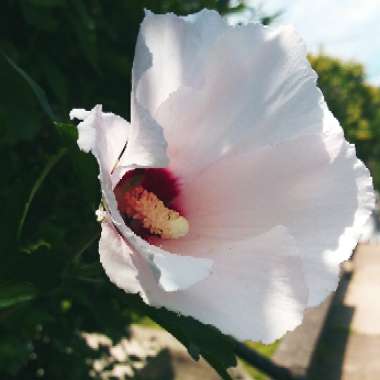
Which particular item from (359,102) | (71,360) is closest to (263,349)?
(71,360)

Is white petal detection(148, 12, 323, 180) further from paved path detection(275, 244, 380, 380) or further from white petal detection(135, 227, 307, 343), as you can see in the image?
paved path detection(275, 244, 380, 380)

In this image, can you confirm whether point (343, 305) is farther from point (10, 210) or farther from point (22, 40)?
point (10, 210)

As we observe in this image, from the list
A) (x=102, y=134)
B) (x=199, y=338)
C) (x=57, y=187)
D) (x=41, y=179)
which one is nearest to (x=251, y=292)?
(x=199, y=338)

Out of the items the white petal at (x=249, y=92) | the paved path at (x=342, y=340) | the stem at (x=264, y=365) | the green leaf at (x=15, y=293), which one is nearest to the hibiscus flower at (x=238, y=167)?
the white petal at (x=249, y=92)

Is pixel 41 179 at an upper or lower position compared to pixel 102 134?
lower

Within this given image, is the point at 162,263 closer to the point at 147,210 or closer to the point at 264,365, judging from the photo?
the point at 147,210
